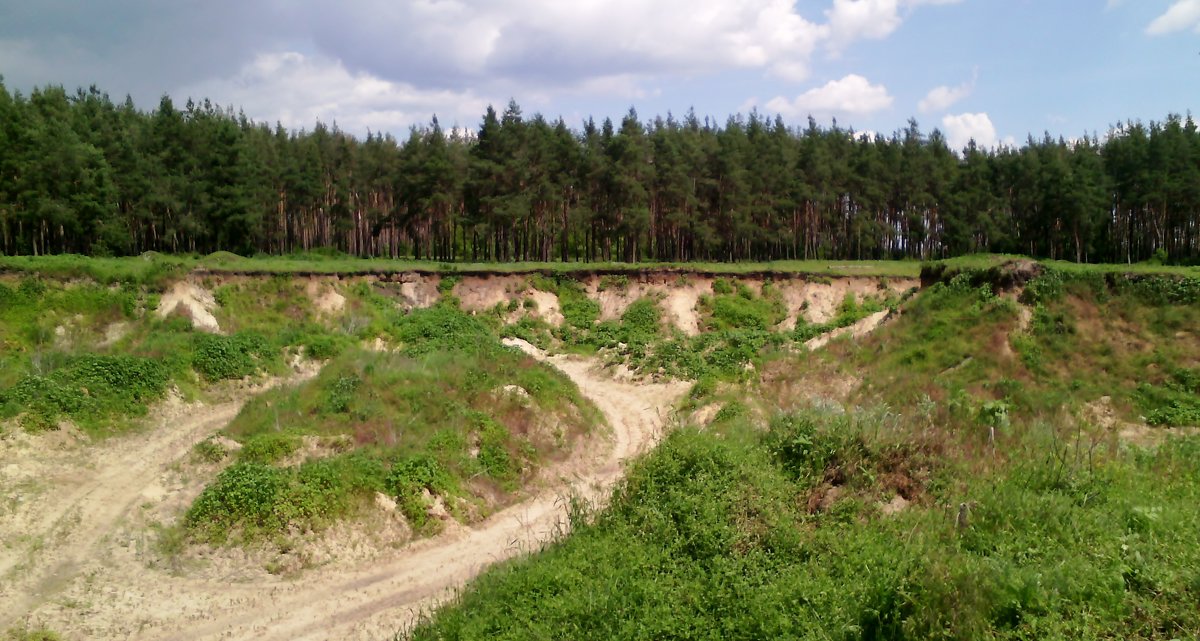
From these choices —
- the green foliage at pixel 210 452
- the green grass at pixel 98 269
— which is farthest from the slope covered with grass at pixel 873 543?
the green grass at pixel 98 269

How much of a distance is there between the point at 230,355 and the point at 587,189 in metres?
36.9

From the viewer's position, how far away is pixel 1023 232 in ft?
213

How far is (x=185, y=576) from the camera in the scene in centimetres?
1329

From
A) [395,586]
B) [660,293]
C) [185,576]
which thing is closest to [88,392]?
[185,576]

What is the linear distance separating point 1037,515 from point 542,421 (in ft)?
43.6

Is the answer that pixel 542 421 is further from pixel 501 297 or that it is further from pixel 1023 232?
pixel 1023 232

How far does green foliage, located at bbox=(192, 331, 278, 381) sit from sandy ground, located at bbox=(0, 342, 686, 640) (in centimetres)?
673

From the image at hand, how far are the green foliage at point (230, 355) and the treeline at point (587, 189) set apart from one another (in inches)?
981

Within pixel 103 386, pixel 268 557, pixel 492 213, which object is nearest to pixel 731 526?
pixel 268 557

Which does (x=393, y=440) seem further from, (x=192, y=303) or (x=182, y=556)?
(x=192, y=303)

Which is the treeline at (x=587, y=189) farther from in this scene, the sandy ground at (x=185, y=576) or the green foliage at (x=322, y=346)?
the sandy ground at (x=185, y=576)

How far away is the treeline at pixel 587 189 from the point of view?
49562 millimetres

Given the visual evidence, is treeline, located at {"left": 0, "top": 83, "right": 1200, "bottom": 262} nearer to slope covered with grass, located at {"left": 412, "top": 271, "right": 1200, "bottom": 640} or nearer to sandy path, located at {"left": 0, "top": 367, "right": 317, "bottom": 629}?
sandy path, located at {"left": 0, "top": 367, "right": 317, "bottom": 629}

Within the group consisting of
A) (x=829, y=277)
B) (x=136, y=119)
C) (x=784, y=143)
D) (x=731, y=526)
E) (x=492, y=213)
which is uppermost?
(x=136, y=119)
